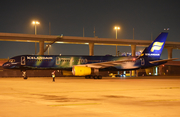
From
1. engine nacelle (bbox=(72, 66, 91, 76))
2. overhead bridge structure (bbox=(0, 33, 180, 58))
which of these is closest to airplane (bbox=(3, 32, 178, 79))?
engine nacelle (bbox=(72, 66, 91, 76))

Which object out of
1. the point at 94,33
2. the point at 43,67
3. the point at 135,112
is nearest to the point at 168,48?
the point at 94,33

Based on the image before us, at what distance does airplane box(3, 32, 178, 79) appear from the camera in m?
40.0

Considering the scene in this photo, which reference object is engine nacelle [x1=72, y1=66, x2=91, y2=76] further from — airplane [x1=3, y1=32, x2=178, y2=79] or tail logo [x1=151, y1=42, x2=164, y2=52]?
tail logo [x1=151, y1=42, x2=164, y2=52]

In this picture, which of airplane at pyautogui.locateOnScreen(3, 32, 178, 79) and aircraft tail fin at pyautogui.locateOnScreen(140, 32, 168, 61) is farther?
aircraft tail fin at pyautogui.locateOnScreen(140, 32, 168, 61)

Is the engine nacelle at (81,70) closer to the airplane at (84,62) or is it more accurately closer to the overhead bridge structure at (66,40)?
the airplane at (84,62)

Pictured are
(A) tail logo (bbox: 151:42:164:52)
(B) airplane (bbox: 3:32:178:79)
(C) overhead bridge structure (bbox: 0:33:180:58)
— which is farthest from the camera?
(C) overhead bridge structure (bbox: 0:33:180:58)

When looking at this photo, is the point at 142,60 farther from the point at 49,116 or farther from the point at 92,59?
the point at 49,116

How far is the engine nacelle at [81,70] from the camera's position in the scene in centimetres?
3872

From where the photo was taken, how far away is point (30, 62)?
40344 millimetres

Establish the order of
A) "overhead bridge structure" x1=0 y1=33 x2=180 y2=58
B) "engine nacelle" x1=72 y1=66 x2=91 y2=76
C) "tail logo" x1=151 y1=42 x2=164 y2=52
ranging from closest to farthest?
"engine nacelle" x1=72 y1=66 x2=91 y2=76
"tail logo" x1=151 y1=42 x2=164 y2=52
"overhead bridge structure" x1=0 y1=33 x2=180 y2=58

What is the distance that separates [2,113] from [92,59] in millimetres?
34192

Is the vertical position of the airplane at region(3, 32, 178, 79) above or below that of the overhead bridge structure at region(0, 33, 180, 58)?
below

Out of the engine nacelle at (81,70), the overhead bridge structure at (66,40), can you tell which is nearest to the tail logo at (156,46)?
the engine nacelle at (81,70)

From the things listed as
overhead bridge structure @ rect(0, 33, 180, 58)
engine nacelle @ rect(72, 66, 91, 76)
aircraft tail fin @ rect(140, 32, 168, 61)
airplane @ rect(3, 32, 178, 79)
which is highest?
overhead bridge structure @ rect(0, 33, 180, 58)
